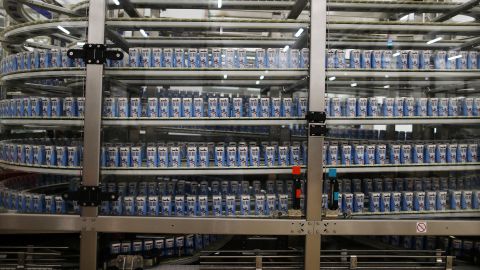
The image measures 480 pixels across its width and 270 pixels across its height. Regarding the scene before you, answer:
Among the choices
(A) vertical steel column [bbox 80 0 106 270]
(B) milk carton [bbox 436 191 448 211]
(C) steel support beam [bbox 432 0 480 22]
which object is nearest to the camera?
(A) vertical steel column [bbox 80 0 106 270]

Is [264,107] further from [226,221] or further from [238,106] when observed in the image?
[226,221]

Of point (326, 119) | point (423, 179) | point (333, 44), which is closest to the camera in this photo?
point (326, 119)

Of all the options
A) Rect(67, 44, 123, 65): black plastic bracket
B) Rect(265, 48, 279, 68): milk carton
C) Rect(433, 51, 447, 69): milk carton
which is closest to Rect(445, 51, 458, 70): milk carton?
Rect(433, 51, 447, 69): milk carton

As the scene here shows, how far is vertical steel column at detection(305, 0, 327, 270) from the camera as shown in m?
2.70

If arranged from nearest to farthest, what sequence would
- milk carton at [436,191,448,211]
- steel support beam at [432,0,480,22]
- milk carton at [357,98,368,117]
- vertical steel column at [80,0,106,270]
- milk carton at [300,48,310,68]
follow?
vertical steel column at [80,0,106,270]
milk carton at [300,48,310,68]
milk carton at [357,98,368,117]
milk carton at [436,191,448,211]
steel support beam at [432,0,480,22]

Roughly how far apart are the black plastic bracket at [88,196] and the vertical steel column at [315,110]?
1559mm

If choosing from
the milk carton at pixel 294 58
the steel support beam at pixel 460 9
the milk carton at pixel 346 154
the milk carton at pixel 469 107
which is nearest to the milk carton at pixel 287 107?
the milk carton at pixel 294 58

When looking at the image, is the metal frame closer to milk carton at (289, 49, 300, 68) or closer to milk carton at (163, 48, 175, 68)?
milk carton at (289, 49, 300, 68)

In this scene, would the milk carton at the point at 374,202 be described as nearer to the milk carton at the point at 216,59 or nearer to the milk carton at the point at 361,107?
the milk carton at the point at 361,107

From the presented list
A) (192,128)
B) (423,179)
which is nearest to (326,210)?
(423,179)

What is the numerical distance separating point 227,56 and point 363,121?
1287 millimetres

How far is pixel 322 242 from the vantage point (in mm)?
2957

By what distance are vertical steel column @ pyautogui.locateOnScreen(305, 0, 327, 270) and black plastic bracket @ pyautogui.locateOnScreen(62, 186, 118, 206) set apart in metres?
1.56

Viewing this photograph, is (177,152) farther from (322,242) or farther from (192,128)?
(322,242)
